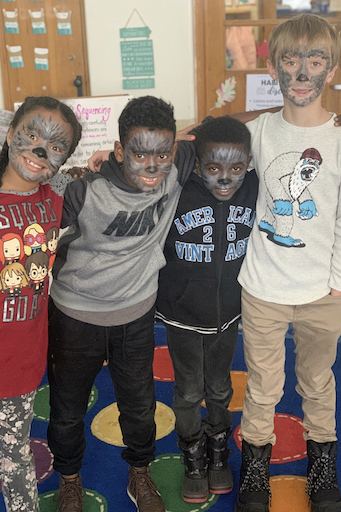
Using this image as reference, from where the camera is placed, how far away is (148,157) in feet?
4.05

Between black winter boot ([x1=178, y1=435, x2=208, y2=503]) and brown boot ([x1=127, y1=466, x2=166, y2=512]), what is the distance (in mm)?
92

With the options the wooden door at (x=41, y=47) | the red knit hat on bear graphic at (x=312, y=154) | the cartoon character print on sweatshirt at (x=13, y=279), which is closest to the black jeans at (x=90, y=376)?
the cartoon character print on sweatshirt at (x=13, y=279)

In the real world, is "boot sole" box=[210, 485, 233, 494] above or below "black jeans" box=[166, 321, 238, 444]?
below

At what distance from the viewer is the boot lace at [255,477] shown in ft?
4.72

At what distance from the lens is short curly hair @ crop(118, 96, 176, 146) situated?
1219 millimetres

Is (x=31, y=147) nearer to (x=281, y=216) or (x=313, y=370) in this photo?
(x=281, y=216)

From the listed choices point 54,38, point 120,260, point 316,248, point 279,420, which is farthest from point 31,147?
point 54,38

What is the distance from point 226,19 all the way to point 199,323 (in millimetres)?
2490

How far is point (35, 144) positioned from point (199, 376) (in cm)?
77

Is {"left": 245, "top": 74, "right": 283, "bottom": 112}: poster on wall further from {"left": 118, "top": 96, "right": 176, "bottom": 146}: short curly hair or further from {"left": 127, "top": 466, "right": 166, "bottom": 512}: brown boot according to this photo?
{"left": 127, "top": 466, "right": 166, "bottom": 512}: brown boot

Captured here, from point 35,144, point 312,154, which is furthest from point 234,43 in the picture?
point 35,144

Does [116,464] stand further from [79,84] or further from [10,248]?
[79,84]

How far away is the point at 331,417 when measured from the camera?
1452 millimetres

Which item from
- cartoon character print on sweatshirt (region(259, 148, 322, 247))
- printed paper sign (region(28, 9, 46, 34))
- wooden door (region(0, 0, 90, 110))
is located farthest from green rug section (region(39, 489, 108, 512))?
printed paper sign (region(28, 9, 46, 34))
